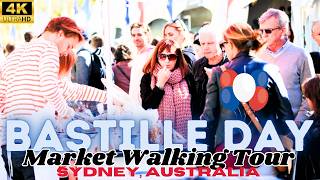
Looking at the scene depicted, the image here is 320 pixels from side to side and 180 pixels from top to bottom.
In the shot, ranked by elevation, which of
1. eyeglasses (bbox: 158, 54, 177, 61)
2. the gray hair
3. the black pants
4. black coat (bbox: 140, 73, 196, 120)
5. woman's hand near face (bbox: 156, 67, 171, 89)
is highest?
the gray hair

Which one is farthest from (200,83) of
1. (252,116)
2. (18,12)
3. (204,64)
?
(18,12)

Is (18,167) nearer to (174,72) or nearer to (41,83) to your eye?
(41,83)

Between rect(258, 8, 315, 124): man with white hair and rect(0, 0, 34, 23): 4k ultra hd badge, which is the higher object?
rect(0, 0, 34, 23): 4k ultra hd badge

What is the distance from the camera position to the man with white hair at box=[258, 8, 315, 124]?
12.6 ft

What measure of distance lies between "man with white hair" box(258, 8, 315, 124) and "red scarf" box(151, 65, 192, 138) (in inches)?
20.9

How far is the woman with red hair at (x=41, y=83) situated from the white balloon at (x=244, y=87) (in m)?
0.83

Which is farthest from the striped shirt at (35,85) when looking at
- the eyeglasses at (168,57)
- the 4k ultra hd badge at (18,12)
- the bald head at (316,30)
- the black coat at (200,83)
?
the bald head at (316,30)

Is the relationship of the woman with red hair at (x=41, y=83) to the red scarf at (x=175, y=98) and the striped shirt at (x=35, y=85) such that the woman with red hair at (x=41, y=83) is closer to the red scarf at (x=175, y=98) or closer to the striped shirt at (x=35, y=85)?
the striped shirt at (x=35, y=85)

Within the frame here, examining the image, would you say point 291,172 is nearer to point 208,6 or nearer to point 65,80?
point 208,6

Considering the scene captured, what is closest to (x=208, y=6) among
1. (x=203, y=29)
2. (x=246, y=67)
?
(x=203, y=29)

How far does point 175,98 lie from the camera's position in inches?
151

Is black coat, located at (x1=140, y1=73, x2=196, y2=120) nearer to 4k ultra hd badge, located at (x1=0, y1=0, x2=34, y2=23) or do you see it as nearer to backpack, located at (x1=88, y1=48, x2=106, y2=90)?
backpack, located at (x1=88, y1=48, x2=106, y2=90)

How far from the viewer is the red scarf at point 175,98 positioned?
12.6ft

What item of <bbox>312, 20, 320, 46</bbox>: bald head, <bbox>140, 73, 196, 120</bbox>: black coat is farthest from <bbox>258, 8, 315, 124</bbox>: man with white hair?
<bbox>140, 73, 196, 120</bbox>: black coat
